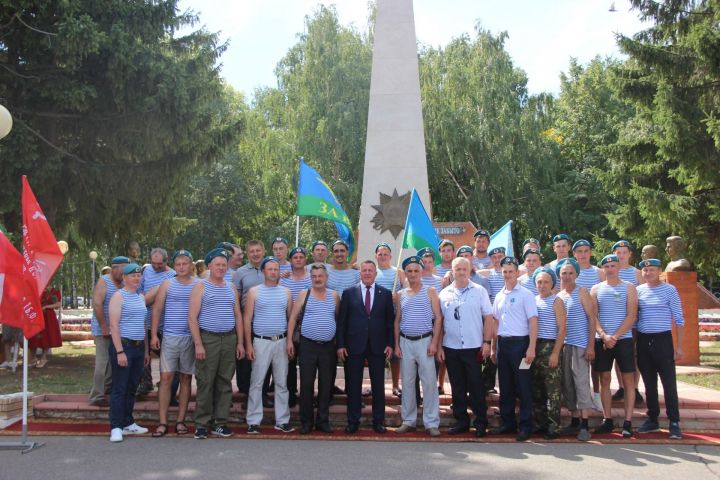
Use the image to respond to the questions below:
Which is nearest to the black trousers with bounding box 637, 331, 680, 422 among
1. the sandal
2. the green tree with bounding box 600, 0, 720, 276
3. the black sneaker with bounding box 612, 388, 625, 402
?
the black sneaker with bounding box 612, 388, 625, 402

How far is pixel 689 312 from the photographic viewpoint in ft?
39.6

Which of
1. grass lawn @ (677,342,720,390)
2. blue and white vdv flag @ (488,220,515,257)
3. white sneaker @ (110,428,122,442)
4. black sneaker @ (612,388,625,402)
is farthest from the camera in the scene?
blue and white vdv flag @ (488,220,515,257)

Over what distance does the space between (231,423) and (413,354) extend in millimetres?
2084

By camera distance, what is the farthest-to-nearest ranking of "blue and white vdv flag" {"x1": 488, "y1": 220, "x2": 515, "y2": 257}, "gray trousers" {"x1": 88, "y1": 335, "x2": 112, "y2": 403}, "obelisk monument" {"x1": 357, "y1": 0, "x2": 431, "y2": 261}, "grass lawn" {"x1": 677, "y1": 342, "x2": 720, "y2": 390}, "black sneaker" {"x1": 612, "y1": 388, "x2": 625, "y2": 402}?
"obelisk monument" {"x1": 357, "y1": 0, "x2": 431, "y2": 261}
"blue and white vdv flag" {"x1": 488, "y1": 220, "x2": 515, "y2": 257}
"grass lawn" {"x1": 677, "y1": 342, "x2": 720, "y2": 390}
"black sneaker" {"x1": 612, "y1": 388, "x2": 625, "y2": 402}
"gray trousers" {"x1": 88, "y1": 335, "x2": 112, "y2": 403}

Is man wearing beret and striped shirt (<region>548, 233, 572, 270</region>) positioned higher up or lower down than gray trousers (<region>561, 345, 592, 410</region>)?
higher up

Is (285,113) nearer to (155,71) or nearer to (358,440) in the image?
(155,71)

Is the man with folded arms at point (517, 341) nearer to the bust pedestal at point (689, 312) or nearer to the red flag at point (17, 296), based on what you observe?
the red flag at point (17, 296)

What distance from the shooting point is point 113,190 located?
12398 millimetres

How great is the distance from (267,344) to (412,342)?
1409 mm

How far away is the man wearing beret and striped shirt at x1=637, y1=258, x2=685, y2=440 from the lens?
Result: 21.7 ft

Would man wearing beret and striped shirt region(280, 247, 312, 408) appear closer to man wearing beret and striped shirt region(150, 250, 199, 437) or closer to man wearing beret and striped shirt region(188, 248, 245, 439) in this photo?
man wearing beret and striped shirt region(188, 248, 245, 439)

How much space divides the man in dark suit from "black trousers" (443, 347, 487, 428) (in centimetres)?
63

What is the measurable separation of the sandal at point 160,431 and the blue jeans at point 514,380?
10.6ft

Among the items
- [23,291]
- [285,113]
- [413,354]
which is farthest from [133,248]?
[285,113]
